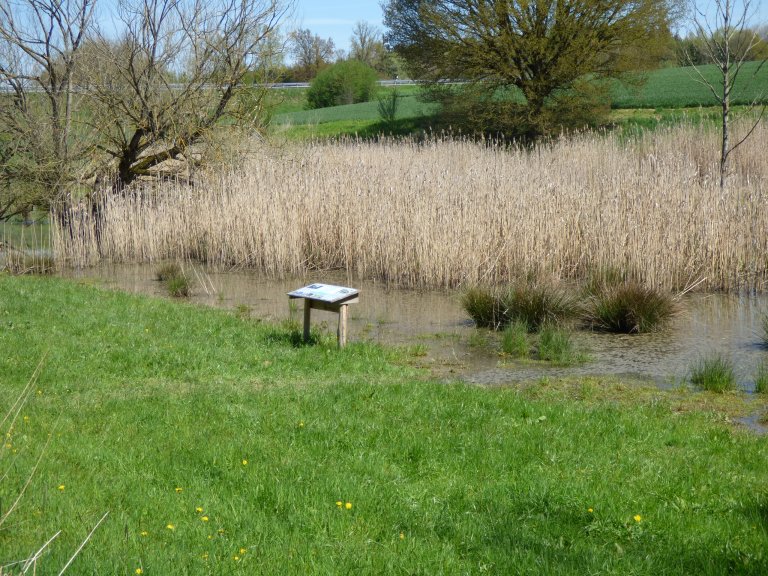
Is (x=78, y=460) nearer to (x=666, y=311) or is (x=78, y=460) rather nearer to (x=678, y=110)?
(x=666, y=311)

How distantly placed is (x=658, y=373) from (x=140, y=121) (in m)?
12.2

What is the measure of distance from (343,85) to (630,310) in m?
47.1

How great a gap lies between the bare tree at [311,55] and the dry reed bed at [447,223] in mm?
57772

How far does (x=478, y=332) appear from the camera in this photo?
423 inches

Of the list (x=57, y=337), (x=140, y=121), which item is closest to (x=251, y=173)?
(x=140, y=121)

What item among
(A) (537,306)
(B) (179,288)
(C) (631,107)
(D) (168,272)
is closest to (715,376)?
(A) (537,306)

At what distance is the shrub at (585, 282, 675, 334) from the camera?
10.6 metres

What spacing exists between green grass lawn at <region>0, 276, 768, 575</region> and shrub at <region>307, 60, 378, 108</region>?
Result: 48336mm

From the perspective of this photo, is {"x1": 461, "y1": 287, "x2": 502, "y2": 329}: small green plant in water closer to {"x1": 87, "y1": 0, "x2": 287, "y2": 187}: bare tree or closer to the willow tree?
{"x1": 87, "y1": 0, "x2": 287, "y2": 187}: bare tree

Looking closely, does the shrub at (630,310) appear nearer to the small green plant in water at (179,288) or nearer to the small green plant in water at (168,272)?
the small green plant in water at (179,288)

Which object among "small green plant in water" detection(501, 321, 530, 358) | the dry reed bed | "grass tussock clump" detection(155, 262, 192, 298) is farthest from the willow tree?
"small green plant in water" detection(501, 321, 530, 358)

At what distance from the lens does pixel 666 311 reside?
10750mm

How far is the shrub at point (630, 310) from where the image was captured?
1057 cm

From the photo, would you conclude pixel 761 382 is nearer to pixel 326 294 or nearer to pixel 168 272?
pixel 326 294
